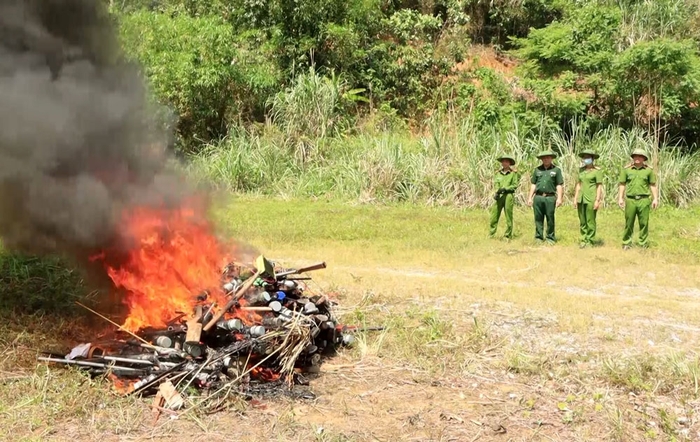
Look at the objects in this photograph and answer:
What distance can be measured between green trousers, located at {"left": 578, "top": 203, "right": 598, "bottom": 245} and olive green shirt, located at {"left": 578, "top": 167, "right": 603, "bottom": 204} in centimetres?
9

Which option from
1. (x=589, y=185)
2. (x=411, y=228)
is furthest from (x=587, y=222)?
(x=411, y=228)

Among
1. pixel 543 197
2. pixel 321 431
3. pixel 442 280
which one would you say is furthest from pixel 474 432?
pixel 543 197

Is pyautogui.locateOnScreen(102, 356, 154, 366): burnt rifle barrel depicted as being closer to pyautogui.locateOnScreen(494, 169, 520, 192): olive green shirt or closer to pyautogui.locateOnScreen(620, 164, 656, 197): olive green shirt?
pyautogui.locateOnScreen(494, 169, 520, 192): olive green shirt

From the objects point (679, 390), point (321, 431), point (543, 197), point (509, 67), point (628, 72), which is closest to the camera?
point (321, 431)

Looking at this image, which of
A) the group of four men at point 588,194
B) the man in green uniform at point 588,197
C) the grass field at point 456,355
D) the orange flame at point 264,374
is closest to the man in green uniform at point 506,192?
the group of four men at point 588,194

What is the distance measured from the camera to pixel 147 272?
597 centimetres

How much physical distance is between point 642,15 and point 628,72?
3323 mm

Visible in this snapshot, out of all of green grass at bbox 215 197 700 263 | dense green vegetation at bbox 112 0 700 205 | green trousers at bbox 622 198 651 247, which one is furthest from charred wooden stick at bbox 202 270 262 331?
dense green vegetation at bbox 112 0 700 205

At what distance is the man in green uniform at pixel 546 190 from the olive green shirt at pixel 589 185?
1.04 ft

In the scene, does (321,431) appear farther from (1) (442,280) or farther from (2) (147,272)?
(1) (442,280)

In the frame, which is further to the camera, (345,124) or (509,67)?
(509,67)

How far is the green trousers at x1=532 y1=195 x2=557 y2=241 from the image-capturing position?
10461 millimetres

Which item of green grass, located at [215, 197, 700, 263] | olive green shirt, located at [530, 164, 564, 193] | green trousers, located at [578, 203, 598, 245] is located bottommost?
green grass, located at [215, 197, 700, 263]

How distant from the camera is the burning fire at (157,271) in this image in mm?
5891
